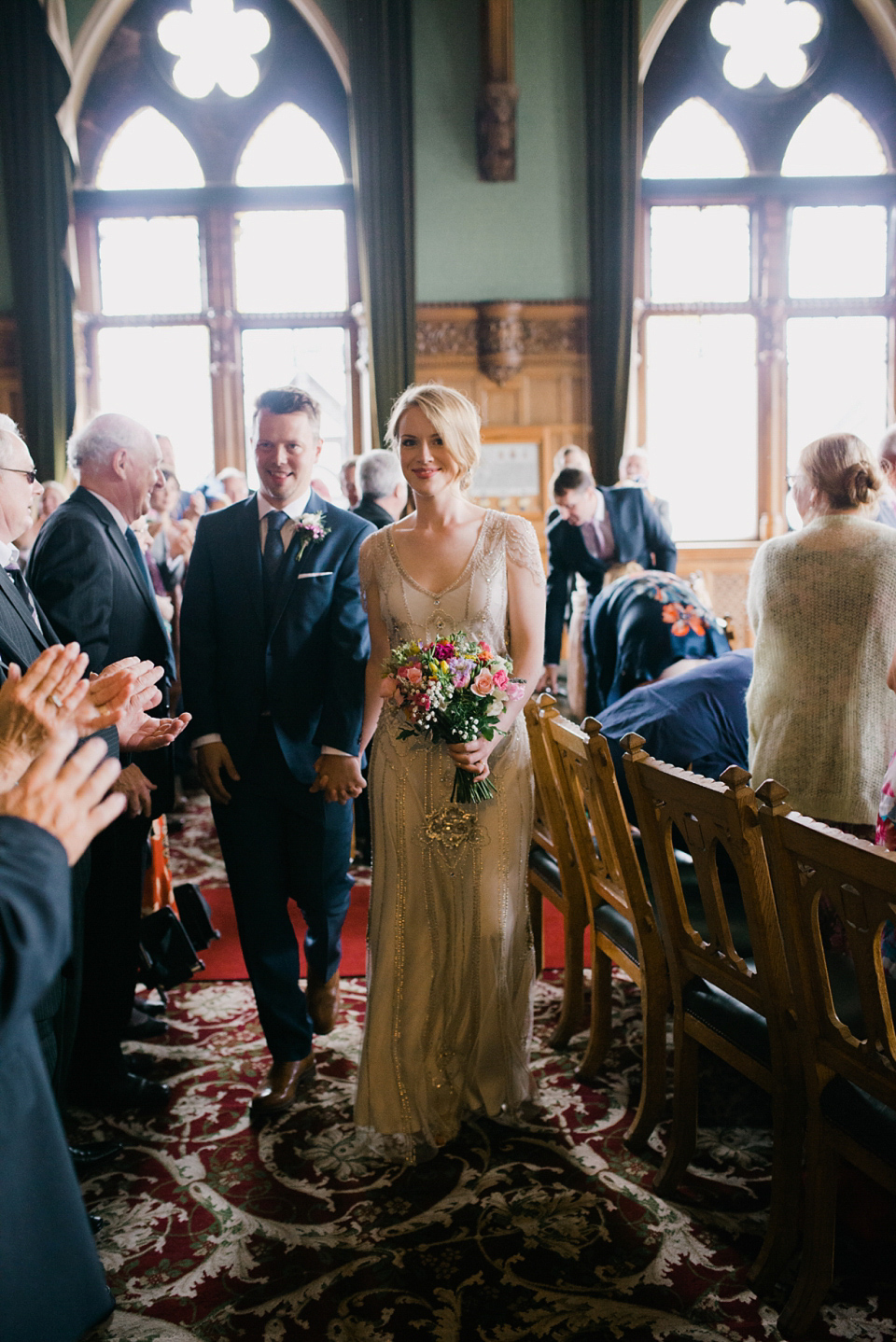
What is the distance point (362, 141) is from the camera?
903 centimetres

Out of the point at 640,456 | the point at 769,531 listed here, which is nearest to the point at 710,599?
the point at 769,531

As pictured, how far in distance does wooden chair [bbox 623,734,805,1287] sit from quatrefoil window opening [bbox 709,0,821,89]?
958cm

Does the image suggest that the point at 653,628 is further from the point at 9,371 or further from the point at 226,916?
the point at 9,371

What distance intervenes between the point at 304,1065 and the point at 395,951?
0.61 metres

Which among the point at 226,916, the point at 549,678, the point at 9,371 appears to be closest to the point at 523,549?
the point at 226,916

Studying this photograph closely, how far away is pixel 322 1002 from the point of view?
124 inches

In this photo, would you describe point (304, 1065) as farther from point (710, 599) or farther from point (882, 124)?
point (882, 124)

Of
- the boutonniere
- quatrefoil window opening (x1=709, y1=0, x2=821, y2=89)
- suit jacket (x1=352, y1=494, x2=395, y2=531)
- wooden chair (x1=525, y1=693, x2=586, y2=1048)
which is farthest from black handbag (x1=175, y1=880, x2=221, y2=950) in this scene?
quatrefoil window opening (x1=709, y1=0, x2=821, y2=89)

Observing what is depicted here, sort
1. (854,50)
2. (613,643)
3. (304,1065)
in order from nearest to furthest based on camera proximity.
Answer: (304,1065) < (613,643) < (854,50)

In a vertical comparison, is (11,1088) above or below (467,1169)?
above

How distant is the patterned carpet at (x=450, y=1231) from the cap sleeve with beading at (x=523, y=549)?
1.44 meters

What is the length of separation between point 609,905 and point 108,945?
4.57 ft

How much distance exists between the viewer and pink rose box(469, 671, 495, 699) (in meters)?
2.36

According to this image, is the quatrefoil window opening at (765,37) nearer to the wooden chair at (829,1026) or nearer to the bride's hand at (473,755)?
the bride's hand at (473,755)
